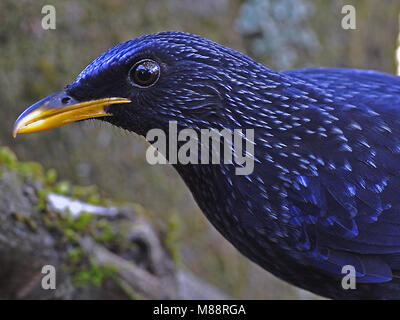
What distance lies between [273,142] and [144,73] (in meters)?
0.75

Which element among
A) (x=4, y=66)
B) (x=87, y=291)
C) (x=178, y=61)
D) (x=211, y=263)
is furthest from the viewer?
(x=211, y=263)

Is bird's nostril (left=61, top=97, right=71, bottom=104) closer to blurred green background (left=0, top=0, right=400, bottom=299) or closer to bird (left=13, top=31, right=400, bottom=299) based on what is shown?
bird (left=13, top=31, right=400, bottom=299)

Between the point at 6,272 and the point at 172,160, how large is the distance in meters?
1.20

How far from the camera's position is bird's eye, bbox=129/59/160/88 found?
2.85 meters

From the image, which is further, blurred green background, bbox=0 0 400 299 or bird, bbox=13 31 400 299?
blurred green background, bbox=0 0 400 299

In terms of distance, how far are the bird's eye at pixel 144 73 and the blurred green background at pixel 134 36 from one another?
1360 mm

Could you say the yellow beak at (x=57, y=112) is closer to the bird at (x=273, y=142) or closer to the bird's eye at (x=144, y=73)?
the bird at (x=273, y=142)

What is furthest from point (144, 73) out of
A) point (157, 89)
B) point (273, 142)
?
point (273, 142)

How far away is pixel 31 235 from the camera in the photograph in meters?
3.35

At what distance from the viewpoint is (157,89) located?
2908 millimetres

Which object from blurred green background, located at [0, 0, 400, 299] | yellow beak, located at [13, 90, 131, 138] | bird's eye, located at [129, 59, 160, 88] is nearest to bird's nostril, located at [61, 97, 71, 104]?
yellow beak, located at [13, 90, 131, 138]

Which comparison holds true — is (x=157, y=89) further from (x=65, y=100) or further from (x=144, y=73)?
(x=65, y=100)
